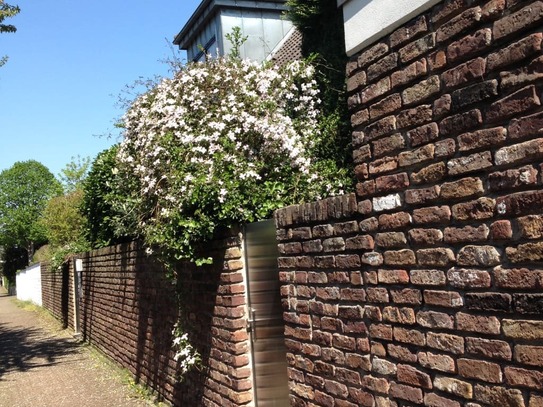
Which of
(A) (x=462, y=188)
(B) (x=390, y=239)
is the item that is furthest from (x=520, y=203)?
(B) (x=390, y=239)

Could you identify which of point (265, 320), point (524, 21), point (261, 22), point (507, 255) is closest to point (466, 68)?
point (524, 21)

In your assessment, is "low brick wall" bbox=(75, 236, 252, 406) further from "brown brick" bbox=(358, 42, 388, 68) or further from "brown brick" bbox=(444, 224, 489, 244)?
"brown brick" bbox=(444, 224, 489, 244)

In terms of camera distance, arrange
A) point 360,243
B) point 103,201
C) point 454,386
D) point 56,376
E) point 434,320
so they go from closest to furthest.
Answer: point 454,386 < point 434,320 < point 360,243 < point 56,376 < point 103,201

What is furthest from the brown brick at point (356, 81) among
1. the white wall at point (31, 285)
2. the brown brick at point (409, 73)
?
the white wall at point (31, 285)

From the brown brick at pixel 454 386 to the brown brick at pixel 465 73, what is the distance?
50.4 inches

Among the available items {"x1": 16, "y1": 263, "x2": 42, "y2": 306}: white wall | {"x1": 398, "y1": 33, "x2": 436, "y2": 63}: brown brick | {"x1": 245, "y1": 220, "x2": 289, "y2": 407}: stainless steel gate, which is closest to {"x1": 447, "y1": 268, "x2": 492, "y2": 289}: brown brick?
{"x1": 398, "y1": 33, "x2": 436, "y2": 63}: brown brick

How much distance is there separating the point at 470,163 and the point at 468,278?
0.48 meters

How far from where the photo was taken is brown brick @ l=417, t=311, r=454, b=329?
7.65 feet

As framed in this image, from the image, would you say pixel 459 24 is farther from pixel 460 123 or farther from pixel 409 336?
pixel 409 336

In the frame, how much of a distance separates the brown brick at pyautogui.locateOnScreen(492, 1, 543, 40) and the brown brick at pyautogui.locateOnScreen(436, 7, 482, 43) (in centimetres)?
12

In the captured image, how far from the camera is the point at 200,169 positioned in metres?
4.95

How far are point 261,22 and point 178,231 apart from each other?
12.9 meters

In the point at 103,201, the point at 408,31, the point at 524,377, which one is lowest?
the point at 524,377

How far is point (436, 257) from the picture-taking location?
7.82ft
